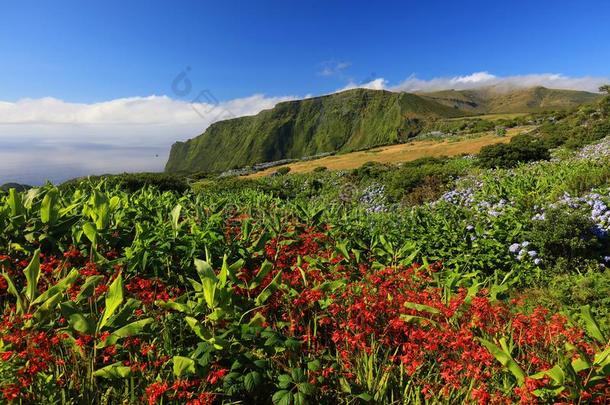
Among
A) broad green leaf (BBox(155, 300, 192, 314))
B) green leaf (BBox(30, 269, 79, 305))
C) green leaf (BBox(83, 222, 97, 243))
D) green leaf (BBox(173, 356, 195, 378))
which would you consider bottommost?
green leaf (BBox(173, 356, 195, 378))

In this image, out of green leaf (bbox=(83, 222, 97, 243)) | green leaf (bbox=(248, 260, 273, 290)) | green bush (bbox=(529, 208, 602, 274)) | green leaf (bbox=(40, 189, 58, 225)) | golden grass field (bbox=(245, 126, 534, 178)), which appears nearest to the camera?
green leaf (bbox=(248, 260, 273, 290))

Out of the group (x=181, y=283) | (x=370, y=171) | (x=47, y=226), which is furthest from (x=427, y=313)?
(x=370, y=171)

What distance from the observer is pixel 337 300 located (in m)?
3.68

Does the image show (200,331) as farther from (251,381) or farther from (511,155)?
(511,155)

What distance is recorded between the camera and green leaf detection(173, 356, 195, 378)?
2.49m

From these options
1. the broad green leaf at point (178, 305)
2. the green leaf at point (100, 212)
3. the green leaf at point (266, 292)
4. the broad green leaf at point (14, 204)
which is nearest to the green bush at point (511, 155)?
the green leaf at point (266, 292)

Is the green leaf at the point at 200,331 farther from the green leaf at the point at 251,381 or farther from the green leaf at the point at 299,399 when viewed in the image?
the green leaf at the point at 299,399

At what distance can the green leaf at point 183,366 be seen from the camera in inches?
98.0

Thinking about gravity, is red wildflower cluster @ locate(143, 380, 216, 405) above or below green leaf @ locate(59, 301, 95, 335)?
below

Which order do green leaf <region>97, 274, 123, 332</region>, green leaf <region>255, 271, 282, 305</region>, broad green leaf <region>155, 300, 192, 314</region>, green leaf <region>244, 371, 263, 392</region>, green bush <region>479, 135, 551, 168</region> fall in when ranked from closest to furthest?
green leaf <region>244, 371, 263, 392</region> → green leaf <region>97, 274, 123, 332</region> → broad green leaf <region>155, 300, 192, 314</region> → green leaf <region>255, 271, 282, 305</region> → green bush <region>479, 135, 551, 168</region>

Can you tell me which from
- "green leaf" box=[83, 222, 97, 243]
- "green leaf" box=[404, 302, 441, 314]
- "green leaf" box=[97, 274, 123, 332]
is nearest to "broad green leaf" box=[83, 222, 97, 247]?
"green leaf" box=[83, 222, 97, 243]

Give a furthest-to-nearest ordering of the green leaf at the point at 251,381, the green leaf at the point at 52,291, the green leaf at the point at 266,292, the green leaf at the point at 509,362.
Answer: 1. the green leaf at the point at 266,292
2. the green leaf at the point at 52,291
3. the green leaf at the point at 509,362
4. the green leaf at the point at 251,381

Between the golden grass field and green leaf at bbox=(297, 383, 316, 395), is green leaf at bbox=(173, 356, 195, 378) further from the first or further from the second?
the golden grass field

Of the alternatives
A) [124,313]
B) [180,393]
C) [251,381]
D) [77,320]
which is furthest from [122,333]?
[251,381]
